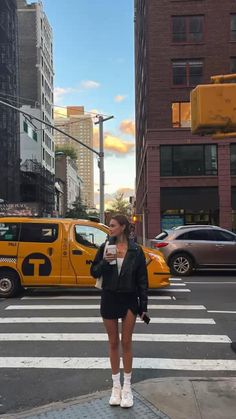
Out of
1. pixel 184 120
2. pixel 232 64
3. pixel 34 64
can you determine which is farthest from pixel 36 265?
pixel 34 64

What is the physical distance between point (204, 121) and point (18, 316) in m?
5.45

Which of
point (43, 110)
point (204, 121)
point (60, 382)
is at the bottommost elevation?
point (60, 382)

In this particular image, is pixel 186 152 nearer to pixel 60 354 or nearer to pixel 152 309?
pixel 152 309

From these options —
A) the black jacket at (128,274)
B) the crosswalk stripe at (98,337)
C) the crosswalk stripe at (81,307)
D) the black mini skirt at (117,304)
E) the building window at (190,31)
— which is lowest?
the crosswalk stripe at (98,337)

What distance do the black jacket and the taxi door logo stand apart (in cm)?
687

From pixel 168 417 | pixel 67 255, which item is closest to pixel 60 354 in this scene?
pixel 168 417

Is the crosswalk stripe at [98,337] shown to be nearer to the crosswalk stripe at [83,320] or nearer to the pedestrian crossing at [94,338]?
the pedestrian crossing at [94,338]

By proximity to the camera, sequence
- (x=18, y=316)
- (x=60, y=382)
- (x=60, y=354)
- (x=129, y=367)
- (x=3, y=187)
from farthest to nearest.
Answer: (x=3, y=187) < (x=18, y=316) < (x=60, y=354) < (x=60, y=382) < (x=129, y=367)

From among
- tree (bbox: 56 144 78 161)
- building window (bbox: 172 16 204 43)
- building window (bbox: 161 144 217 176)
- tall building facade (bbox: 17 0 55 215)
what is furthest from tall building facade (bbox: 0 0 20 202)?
tree (bbox: 56 144 78 161)

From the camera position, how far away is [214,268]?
59.3ft

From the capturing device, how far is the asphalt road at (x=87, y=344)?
575 centimetres

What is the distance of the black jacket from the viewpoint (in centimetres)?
482

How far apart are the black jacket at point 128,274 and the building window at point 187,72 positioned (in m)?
34.1

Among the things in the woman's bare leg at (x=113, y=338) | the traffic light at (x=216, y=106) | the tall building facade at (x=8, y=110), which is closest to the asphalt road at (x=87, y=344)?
the woman's bare leg at (x=113, y=338)
